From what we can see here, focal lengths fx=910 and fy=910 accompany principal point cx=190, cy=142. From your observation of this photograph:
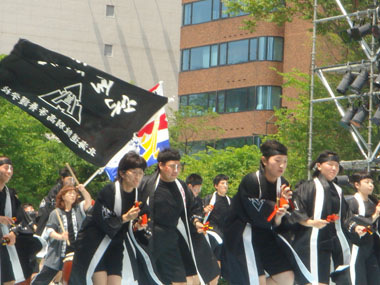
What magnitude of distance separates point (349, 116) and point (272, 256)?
460 inches

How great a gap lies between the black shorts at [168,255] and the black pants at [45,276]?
2786mm

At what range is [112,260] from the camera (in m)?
9.62

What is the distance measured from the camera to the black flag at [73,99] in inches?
403

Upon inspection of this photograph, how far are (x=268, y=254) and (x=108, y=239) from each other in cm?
168

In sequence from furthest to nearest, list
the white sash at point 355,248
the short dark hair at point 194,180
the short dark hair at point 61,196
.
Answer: the short dark hair at point 194,180, the short dark hair at point 61,196, the white sash at point 355,248

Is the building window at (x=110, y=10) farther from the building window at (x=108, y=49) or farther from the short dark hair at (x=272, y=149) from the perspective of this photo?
the short dark hair at (x=272, y=149)

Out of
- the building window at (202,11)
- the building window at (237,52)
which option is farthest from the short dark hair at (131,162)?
the building window at (202,11)

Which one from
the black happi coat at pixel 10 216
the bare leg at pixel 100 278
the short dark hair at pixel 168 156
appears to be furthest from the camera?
the short dark hair at pixel 168 156

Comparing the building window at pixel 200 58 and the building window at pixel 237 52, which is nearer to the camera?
the building window at pixel 237 52

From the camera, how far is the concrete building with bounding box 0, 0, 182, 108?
51031 millimetres

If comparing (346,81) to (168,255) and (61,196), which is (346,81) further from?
(168,255)

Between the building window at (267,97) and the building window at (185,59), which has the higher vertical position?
the building window at (185,59)

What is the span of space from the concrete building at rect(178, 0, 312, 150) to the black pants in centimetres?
3099

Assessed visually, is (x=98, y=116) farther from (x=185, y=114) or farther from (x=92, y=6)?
(x=92, y=6)
